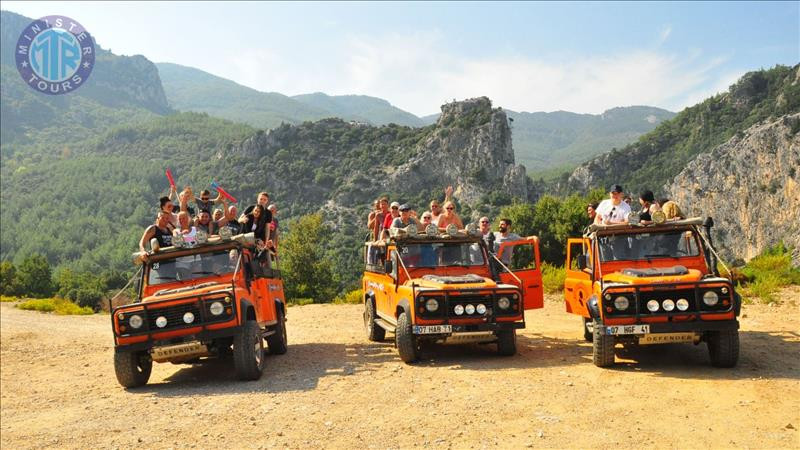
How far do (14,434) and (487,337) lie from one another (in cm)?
607

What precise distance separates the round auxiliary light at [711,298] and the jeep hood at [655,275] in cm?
26

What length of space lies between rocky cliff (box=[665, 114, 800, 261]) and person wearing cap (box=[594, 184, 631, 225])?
34.5 metres

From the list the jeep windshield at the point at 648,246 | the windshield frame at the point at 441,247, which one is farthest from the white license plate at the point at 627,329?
the windshield frame at the point at 441,247

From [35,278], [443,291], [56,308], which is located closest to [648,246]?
[443,291]

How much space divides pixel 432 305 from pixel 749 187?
45.7 metres

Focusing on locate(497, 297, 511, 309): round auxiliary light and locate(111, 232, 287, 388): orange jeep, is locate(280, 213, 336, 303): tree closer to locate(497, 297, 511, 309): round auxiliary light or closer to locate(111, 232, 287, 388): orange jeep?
locate(111, 232, 287, 388): orange jeep

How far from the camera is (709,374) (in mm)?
7926

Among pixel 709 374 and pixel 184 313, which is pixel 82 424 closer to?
pixel 184 313

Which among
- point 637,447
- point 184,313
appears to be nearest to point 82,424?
point 184,313

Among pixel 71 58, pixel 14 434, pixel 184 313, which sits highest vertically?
pixel 71 58

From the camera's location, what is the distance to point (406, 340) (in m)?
9.24

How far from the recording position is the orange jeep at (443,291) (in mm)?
9117

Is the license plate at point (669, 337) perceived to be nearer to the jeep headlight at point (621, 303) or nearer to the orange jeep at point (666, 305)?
the orange jeep at point (666, 305)

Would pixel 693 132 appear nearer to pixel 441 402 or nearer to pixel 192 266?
pixel 192 266
